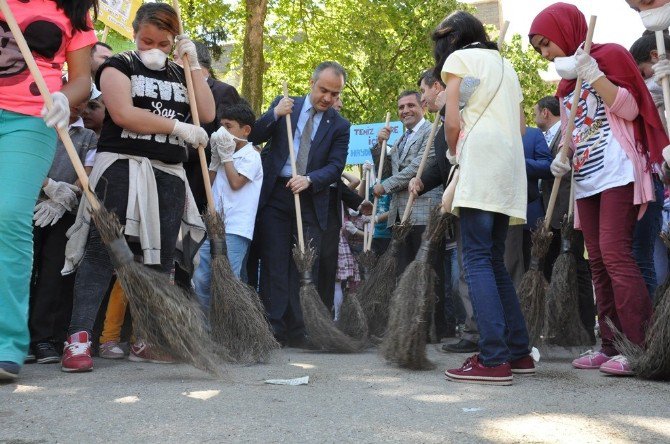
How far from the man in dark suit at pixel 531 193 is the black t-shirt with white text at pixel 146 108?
2887 mm

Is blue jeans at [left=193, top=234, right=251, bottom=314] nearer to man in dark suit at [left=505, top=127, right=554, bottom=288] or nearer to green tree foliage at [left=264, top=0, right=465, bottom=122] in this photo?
man in dark suit at [left=505, top=127, right=554, bottom=288]

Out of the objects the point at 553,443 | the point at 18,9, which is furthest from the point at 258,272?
the point at 553,443

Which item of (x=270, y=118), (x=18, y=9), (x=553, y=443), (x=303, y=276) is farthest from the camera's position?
(x=270, y=118)

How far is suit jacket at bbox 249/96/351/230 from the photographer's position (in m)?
6.59

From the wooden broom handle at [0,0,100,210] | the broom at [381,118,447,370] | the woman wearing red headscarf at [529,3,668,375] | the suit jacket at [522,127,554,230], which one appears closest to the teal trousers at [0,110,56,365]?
the wooden broom handle at [0,0,100,210]

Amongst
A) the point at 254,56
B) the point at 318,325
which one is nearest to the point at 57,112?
the point at 318,325

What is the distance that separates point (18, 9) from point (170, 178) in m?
1.23

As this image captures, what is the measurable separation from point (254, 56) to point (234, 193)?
989 centimetres

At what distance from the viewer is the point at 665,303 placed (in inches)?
166

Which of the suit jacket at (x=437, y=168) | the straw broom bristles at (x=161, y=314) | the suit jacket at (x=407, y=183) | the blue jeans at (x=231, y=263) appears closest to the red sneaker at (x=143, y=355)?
the straw broom bristles at (x=161, y=314)

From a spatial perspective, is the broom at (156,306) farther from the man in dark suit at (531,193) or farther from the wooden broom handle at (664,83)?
the man in dark suit at (531,193)

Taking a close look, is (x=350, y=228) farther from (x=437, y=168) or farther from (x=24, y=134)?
(x=24, y=134)

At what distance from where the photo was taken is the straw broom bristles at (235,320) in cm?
504

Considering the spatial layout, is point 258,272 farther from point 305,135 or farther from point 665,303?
point 665,303
